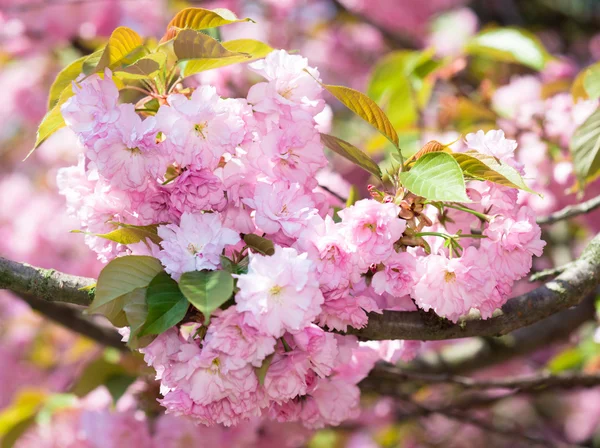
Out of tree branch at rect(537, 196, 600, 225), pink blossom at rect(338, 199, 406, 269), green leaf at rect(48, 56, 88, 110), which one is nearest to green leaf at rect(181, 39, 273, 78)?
green leaf at rect(48, 56, 88, 110)

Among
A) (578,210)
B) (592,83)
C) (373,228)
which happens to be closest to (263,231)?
(373,228)

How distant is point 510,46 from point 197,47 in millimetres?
919

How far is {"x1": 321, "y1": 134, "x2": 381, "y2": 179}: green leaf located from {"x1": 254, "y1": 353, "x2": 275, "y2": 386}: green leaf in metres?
0.26

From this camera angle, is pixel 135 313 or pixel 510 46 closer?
pixel 135 313

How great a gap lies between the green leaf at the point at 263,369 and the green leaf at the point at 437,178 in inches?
9.3

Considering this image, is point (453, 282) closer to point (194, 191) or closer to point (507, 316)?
point (507, 316)

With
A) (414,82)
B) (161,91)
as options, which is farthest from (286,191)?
(414,82)

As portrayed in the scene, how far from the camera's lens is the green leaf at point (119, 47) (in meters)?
0.77

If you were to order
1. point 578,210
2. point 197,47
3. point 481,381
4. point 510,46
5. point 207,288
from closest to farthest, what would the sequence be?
point 207,288
point 197,47
point 578,210
point 481,381
point 510,46

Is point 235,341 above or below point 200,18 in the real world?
below

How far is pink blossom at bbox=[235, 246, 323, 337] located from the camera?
671mm

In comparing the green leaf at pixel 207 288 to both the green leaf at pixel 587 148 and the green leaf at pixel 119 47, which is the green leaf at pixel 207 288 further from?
the green leaf at pixel 587 148

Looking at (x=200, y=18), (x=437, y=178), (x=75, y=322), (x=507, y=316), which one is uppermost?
(x=200, y=18)

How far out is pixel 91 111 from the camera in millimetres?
737
